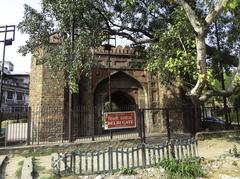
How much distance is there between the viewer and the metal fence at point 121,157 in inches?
251

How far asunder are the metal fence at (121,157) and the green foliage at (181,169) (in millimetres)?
308

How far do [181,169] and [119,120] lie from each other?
4.72 meters

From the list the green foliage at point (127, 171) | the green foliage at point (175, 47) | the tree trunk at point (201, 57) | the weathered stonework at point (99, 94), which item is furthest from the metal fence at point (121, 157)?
the weathered stonework at point (99, 94)

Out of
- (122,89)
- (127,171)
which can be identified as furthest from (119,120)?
(122,89)

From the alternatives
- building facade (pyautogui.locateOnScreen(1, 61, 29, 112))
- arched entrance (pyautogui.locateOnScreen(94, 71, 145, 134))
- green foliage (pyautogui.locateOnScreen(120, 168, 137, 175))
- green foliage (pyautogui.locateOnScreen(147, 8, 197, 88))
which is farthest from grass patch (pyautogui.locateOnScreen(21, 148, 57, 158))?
building facade (pyautogui.locateOnScreen(1, 61, 29, 112))

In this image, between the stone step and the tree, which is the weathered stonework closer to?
the tree

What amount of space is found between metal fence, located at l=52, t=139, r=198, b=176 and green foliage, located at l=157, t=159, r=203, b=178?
1.01 ft

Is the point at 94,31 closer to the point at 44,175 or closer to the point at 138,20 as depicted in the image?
the point at 138,20

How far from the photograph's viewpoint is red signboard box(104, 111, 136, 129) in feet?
34.8

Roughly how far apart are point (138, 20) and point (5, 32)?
676 centimetres

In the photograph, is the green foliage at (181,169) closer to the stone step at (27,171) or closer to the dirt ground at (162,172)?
the dirt ground at (162,172)

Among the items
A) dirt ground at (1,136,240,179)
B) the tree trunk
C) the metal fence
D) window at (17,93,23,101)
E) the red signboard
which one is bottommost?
dirt ground at (1,136,240,179)

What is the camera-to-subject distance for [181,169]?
6402 millimetres

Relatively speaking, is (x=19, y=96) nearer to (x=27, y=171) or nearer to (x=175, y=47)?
(x=175, y=47)
